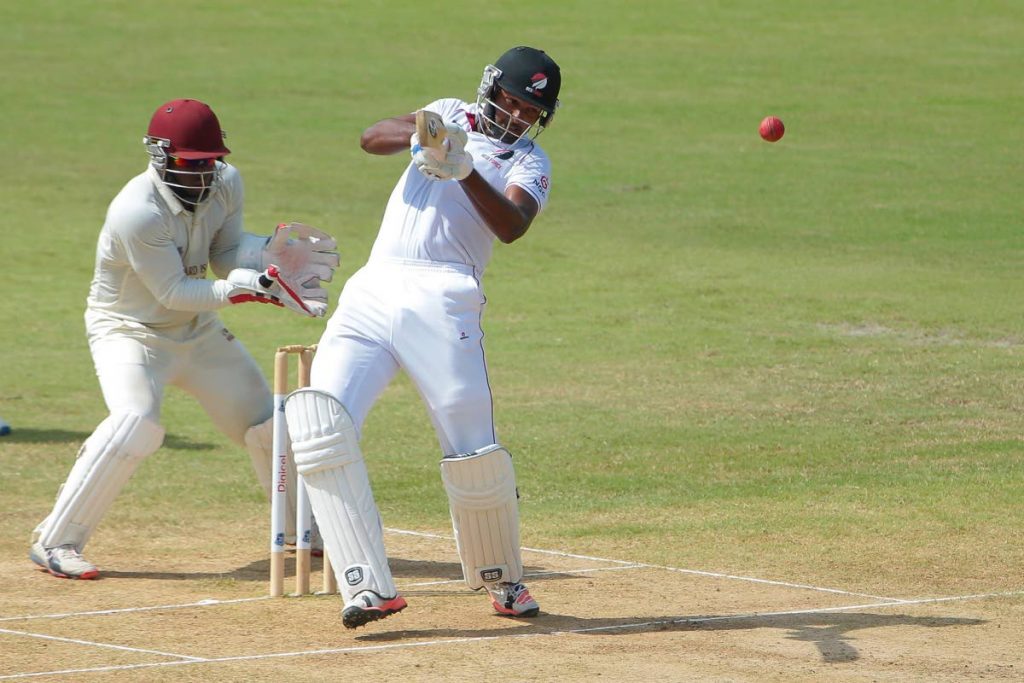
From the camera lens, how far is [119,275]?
7.75 metres

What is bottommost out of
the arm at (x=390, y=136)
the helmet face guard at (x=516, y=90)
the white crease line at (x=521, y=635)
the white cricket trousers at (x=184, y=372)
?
the white crease line at (x=521, y=635)

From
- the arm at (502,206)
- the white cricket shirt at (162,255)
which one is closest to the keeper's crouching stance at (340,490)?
the arm at (502,206)

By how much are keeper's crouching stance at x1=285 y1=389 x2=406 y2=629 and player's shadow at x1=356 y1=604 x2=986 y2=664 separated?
0.28m

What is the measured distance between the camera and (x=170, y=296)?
24.6 ft

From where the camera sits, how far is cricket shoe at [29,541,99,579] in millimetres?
7418

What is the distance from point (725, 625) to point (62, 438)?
564cm

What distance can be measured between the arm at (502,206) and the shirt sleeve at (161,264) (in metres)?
1.64

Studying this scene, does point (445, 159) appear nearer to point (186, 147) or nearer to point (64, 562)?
point (186, 147)

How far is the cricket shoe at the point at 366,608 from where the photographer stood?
19.7 ft

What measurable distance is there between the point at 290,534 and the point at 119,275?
1.45m

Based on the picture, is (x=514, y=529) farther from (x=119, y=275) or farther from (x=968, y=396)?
(x=968, y=396)

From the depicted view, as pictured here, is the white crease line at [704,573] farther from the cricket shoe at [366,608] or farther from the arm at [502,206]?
the arm at [502,206]

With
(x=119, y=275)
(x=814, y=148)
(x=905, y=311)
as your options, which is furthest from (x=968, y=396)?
(x=814, y=148)

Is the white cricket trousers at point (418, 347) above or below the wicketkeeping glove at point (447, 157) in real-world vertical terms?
below
